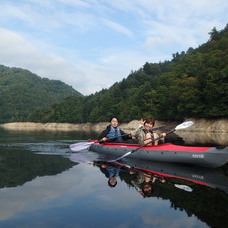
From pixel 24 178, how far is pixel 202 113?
45734mm

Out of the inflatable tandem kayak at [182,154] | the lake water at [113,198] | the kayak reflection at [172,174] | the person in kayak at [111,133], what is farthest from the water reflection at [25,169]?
the person in kayak at [111,133]

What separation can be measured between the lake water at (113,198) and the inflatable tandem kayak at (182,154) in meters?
0.38

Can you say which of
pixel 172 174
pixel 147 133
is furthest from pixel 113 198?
pixel 147 133

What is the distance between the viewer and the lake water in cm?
521

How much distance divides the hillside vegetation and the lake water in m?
39.2

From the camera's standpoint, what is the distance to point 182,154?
11008mm

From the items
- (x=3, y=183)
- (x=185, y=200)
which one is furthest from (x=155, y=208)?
(x=3, y=183)

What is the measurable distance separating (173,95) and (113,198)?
55901mm

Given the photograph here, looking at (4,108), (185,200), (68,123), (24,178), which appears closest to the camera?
(185,200)

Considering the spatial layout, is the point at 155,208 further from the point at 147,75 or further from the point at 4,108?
the point at 4,108

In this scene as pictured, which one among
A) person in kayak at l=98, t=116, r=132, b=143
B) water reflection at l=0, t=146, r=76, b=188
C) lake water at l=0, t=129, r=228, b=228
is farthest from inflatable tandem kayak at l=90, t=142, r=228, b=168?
water reflection at l=0, t=146, r=76, b=188

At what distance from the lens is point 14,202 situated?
6.42 meters

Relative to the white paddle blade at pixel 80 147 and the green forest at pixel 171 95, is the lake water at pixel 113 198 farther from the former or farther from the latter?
the green forest at pixel 171 95

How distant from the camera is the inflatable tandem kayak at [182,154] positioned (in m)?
10.0
